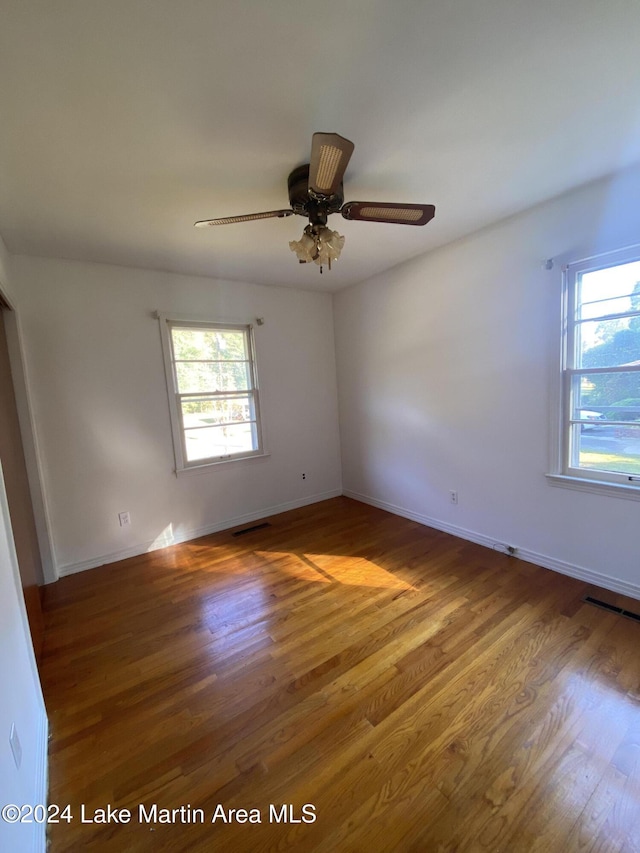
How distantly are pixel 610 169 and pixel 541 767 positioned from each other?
116 inches

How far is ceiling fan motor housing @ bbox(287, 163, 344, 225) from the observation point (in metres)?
1.76

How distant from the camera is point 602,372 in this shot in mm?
2180

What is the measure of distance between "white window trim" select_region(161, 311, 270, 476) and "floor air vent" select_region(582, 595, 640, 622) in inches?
117

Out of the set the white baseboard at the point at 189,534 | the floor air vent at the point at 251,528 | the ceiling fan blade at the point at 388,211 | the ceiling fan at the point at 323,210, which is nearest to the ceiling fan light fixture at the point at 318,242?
the ceiling fan at the point at 323,210

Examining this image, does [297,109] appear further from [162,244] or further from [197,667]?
[197,667]

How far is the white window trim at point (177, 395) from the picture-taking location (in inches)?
124

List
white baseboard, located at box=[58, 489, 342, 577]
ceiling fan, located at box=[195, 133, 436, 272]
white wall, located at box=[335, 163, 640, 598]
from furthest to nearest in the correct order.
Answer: white baseboard, located at box=[58, 489, 342, 577], white wall, located at box=[335, 163, 640, 598], ceiling fan, located at box=[195, 133, 436, 272]

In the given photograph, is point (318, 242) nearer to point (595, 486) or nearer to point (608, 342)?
point (608, 342)

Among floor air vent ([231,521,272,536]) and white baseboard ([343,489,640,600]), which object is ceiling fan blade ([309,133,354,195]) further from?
floor air vent ([231,521,272,536])

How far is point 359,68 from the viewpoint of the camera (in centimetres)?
126

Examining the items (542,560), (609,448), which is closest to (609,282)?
(609,448)

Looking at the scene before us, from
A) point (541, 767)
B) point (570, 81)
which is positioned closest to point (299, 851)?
point (541, 767)

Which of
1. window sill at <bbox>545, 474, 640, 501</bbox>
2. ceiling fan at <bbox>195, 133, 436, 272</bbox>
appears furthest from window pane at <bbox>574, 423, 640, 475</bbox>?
ceiling fan at <bbox>195, 133, 436, 272</bbox>

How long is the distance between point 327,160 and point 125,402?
257cm
